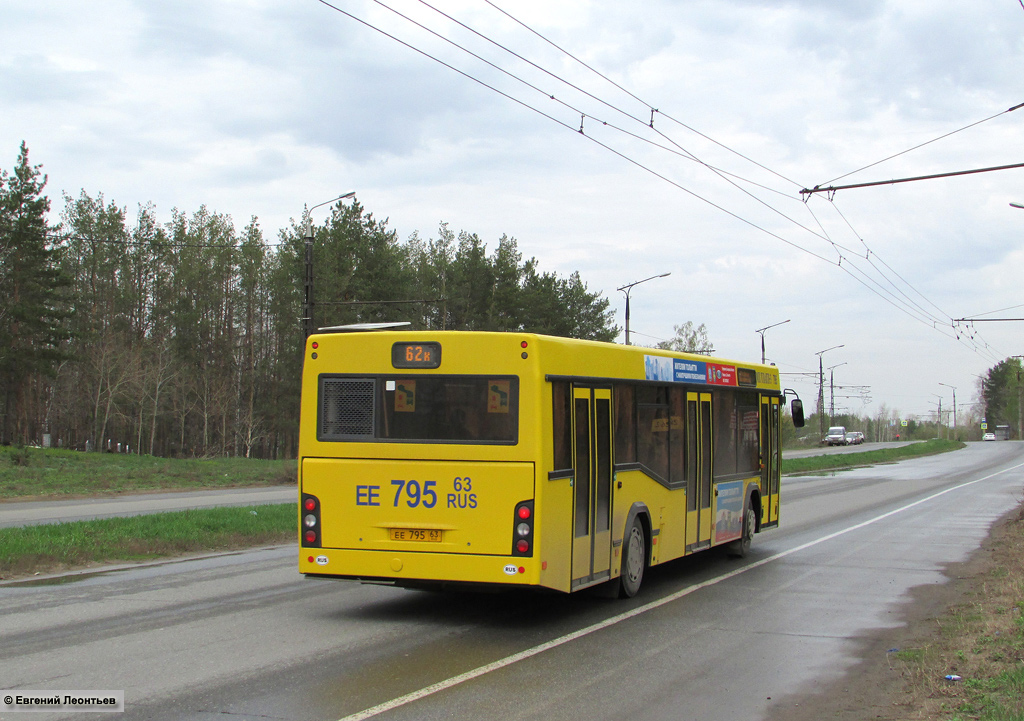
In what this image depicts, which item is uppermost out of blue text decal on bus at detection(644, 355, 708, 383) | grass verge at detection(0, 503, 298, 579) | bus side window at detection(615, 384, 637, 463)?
blue text decal on bus at detection(644, 355, 708, 383)

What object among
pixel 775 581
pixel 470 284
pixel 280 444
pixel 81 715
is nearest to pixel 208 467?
pixel 470 284

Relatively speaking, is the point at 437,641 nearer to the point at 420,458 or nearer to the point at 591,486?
the point at 420,458

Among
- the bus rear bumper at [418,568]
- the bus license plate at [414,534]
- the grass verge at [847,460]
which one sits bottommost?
the grass verge at [847,460]

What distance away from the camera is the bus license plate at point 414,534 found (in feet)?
29.3

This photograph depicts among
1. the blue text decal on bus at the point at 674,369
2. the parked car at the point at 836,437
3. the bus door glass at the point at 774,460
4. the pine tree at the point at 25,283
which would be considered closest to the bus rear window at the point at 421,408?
the blue text decal on bus at the point at 674,369

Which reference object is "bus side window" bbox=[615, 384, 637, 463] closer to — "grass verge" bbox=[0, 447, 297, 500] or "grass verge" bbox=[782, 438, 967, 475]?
"grass verge" bbox=[0, 447, 297, 500]

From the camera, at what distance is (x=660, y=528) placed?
1140cm

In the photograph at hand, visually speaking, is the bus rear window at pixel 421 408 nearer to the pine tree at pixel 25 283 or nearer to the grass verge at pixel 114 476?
the grass verge at pixel 114 476

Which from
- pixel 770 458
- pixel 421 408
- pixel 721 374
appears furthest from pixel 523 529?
pixel 770 458

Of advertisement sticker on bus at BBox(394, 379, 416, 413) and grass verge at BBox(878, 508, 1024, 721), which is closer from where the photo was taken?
grass verge at BBox(878, 508, 1024, 721)

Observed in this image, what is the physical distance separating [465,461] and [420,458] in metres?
0.45

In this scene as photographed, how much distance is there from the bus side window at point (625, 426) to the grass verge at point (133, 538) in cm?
748

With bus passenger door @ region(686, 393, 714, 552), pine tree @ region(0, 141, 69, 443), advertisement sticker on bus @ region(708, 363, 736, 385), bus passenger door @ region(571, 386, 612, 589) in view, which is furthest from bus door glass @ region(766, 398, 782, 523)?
pine tree @ region(0, 141, 69, 443)

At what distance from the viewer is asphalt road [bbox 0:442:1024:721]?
6.38 m
